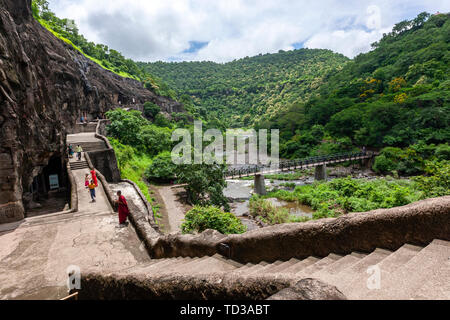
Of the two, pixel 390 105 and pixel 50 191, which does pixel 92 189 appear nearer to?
pixel 50 191

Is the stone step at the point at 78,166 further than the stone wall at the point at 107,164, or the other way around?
the stone wall at the point at 107,164

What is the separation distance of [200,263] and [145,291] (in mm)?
974

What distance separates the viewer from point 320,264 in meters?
2.54

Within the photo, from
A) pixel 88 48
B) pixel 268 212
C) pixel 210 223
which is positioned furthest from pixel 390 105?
pixel 88 48

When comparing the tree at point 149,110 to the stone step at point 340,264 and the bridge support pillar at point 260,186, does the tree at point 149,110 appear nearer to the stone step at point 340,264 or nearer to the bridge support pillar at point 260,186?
the bridge support pillar at point 260,186

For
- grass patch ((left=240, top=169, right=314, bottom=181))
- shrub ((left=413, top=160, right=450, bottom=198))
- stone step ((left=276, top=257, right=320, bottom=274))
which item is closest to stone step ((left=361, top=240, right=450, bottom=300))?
stone step ((left=276, top=257, right=320, bottom=274))

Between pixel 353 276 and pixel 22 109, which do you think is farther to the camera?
pixel 22 109

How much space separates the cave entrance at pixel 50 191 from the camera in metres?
10.1

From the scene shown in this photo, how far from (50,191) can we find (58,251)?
924 cm

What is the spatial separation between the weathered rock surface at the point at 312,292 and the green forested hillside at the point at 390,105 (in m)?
35.4

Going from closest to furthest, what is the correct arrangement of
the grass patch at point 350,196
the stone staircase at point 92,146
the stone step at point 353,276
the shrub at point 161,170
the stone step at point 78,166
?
the stone step at point 353,276, the stone step at point 78,166, the grass patch at point 350,196, the stone staircase at point 92,146, the shrub at point 161,170

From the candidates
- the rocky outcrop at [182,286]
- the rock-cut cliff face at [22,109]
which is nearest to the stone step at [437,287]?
the rocky outcrop at [182,286]

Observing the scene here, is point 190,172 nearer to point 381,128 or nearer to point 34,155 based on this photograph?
point 34,155

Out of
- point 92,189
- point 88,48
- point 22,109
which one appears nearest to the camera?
point 22,109
